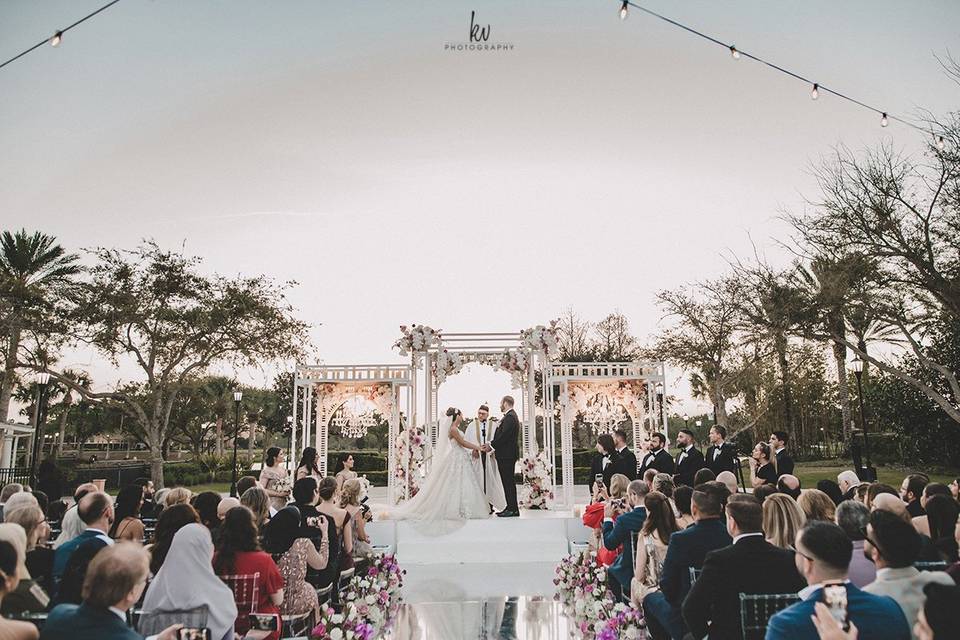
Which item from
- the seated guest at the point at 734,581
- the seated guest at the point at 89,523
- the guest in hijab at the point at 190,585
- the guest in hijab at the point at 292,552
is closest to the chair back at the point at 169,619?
the guest in hijab at the point at 190,585

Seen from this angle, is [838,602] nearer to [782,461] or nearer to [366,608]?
[366,608]

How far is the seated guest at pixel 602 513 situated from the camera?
5.50 metres

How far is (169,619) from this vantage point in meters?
2.75

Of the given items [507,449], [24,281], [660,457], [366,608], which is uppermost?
[24,281]

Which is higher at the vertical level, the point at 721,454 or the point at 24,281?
the point at 24,281

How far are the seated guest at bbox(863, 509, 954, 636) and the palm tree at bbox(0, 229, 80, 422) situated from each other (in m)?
20.3

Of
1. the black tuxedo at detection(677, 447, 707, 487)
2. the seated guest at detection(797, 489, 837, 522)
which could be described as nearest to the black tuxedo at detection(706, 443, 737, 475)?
the black tuxedo at detection(677, 447, 707, 487)

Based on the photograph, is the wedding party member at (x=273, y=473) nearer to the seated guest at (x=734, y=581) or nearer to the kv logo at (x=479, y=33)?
the seated guest at (x=734, y=581)

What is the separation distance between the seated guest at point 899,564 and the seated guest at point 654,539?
62.8 inches

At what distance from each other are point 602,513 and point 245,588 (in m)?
3.75

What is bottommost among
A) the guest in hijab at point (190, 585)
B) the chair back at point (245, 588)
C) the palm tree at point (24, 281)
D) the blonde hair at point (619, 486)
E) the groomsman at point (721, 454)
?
the chair back at point (245, 588)

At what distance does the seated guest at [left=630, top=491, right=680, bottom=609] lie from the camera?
3984mm

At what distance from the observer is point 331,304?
19.5 meters

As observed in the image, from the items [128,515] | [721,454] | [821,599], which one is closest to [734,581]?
[821,599]
